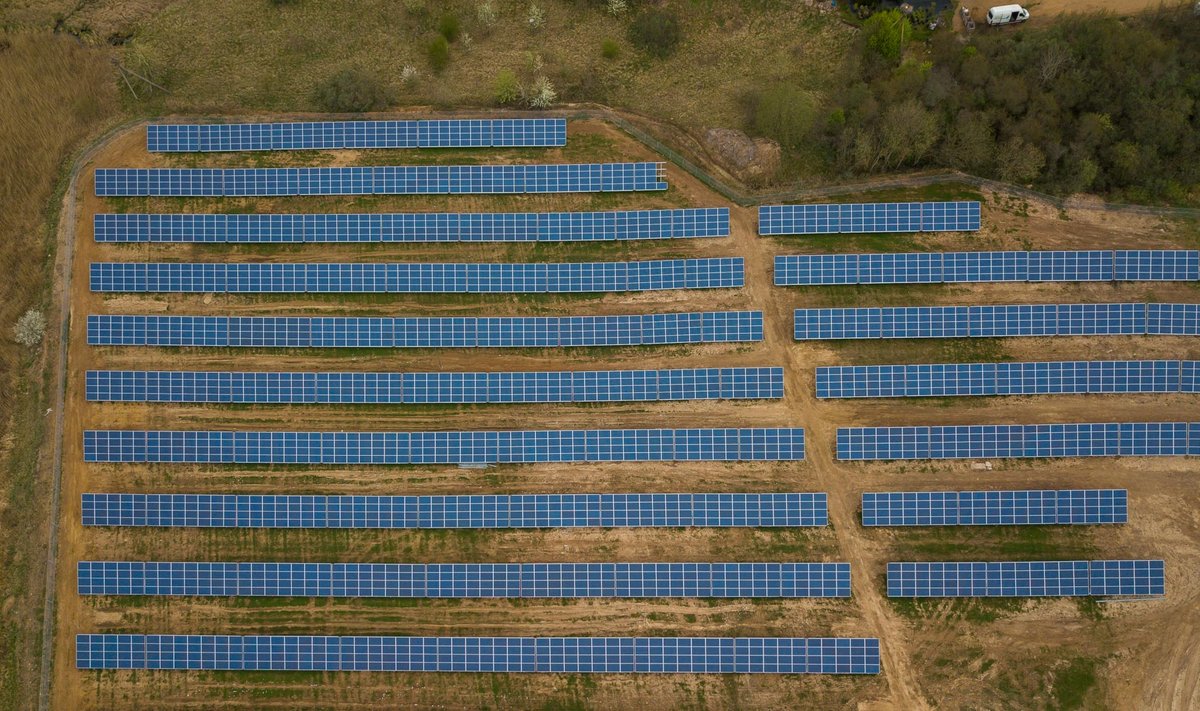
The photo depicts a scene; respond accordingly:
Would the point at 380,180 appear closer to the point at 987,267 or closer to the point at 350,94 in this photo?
the point at 350,94

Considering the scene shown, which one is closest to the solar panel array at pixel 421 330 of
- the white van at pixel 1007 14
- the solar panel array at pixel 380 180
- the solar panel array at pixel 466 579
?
the solar panel array at pixel 380 180

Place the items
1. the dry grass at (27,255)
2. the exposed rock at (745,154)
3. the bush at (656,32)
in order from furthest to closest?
the bush at (656,32), the exposed rock at (745,154), the dry grass at (27,255)

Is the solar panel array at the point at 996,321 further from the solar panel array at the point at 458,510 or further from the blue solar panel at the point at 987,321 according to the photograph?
the solar panel array at the point at 458,510

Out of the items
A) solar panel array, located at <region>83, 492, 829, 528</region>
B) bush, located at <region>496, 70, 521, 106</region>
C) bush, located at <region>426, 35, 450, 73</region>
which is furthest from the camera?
bush, located at <region>426, 35, 450, 73</region>

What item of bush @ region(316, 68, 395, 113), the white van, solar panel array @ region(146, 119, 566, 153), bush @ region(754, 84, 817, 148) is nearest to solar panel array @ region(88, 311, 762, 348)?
solar panel array @ region(146, 119, 566, 153)

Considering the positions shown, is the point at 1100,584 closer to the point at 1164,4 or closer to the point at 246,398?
the point at 1164,4

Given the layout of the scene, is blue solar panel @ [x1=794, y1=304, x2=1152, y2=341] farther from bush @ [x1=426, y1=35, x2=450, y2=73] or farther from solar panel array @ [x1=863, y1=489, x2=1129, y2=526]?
bush @ [x1=426, y1=35, x2=450, y2=73]
